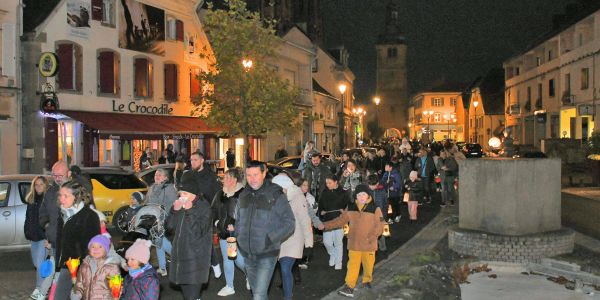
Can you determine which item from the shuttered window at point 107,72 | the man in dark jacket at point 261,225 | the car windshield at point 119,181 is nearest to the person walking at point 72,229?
the man in dark jacket at point 261,225

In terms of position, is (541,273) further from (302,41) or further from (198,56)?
(302,41)

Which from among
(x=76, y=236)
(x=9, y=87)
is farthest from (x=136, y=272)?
(x=9, y=87)

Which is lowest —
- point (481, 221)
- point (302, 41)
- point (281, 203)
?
point (481, 221)

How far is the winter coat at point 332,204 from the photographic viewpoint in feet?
33.9

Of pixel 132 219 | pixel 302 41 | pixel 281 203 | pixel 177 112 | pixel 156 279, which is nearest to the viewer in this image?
pixel 156 279

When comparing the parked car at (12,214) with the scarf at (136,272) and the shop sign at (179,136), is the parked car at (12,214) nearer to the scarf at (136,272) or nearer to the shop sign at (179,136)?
the scarf at (136,272)

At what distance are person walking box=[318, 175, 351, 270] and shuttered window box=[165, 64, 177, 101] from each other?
65.4ft

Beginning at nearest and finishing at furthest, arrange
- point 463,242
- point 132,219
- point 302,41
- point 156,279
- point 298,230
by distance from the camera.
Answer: point 156,279 → point 298,230 → point 132,219 → point 463,242 → point 302,41

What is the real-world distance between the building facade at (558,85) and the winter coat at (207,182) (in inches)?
921

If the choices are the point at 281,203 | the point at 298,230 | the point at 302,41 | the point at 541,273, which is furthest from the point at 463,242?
the point at 302,41

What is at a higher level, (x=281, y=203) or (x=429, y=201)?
(x=281, y=203)

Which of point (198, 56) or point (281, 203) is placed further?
point (198, 56)

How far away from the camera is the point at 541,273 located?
33.1ft

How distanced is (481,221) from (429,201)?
9.73 meters
